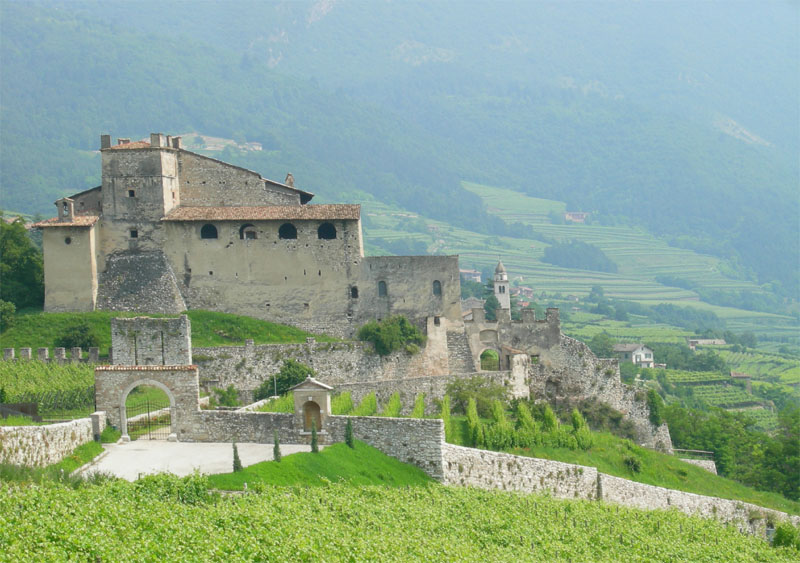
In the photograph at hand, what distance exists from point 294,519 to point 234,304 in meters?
30.0

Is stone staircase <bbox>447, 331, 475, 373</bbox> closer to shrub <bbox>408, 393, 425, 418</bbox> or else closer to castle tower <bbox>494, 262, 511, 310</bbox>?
shrub <bbox>408, 393, 425, 418</bbox>

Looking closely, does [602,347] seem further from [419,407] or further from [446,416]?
[446,416]

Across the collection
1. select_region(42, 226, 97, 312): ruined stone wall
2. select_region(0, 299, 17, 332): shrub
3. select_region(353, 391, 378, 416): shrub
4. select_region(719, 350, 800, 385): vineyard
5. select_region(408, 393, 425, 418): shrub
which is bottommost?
select_region(719, 350, 800, 385): vineyard

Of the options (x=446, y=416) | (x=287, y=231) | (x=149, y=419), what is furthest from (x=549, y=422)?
(x=149, y=419)

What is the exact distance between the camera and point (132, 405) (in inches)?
1651

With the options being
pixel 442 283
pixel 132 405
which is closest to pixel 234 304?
pixel 442 283

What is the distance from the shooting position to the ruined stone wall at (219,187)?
61312 millimetres

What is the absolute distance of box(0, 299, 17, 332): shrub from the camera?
5566 cm

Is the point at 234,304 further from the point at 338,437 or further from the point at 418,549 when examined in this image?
the point at 418,549

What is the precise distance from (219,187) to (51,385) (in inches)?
708

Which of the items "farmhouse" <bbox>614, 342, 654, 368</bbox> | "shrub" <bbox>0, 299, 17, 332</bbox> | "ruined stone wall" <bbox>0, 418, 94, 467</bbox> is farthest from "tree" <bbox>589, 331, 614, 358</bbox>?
"ruined stone wall" <bbox>0, 418, 94, 467</bbox>

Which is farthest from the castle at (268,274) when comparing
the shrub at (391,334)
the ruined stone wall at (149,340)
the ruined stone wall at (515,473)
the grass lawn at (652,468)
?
the ruined stone wall at (515,473)

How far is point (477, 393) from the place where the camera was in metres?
54.3

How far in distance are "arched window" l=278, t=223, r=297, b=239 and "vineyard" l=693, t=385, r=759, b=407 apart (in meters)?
63.3
